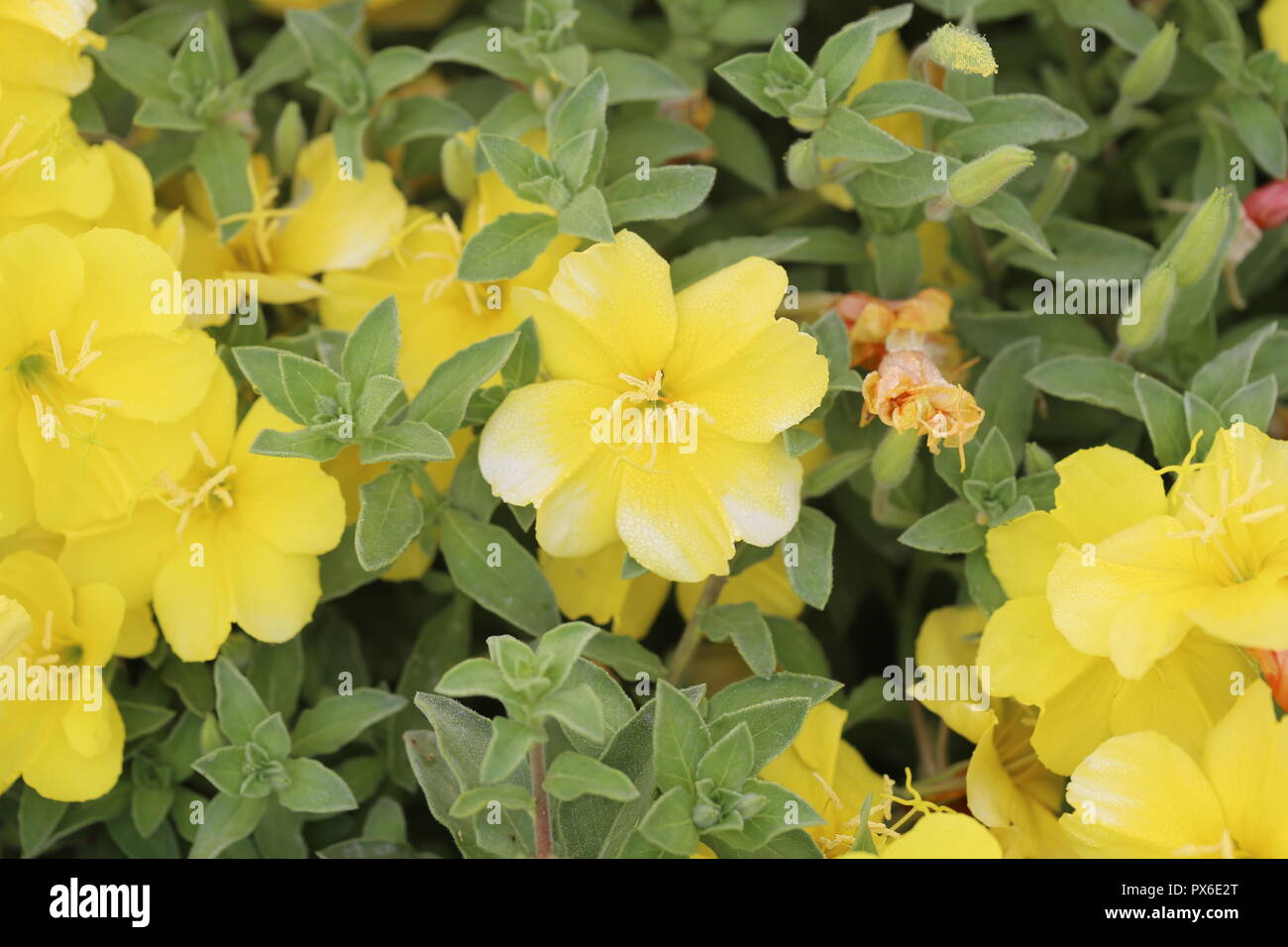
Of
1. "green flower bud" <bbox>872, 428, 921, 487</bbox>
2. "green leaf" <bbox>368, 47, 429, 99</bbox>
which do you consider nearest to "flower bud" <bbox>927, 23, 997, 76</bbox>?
"green flower bud" <bbox>872, 428, 921, 487</bbox>

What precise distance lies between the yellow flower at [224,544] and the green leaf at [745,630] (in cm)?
38

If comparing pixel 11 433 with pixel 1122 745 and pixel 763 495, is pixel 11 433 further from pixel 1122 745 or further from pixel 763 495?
pixel 1122 745

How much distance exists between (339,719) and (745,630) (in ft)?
1.38

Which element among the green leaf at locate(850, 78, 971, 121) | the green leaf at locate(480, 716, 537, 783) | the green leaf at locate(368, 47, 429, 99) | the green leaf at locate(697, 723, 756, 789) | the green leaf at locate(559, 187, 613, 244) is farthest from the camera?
the green leaf at locate(368, 47, 429, 99)

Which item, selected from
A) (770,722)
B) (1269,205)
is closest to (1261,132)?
(1269,205)

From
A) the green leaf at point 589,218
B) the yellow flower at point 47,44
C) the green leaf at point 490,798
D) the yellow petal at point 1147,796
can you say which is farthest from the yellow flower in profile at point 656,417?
the yellow flower at point 47,44

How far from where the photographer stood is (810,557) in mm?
1326

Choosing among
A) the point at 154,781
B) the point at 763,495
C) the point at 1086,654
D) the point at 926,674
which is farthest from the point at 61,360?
the point at 1086,654

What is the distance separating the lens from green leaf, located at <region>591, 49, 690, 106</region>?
147 cm

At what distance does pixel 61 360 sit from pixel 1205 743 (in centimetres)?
110

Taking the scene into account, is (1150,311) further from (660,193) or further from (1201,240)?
(660,193)

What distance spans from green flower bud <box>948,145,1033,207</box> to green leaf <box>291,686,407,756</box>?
2.44ft

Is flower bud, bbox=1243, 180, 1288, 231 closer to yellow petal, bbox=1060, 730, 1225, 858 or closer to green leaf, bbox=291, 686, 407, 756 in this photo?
yellow petal, bbox=1060, 730, 1225, 858

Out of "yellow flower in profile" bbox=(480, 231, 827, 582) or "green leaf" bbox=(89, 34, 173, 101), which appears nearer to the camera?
"yellow flower in profile" bbox=(480, 231, 827, 582)
